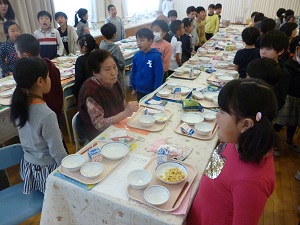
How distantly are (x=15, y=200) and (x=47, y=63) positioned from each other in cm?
123

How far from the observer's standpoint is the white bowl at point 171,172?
1.13m

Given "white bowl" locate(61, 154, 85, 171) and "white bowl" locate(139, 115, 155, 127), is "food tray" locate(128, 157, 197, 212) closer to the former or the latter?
"white bowl" locate(61, 154, 85, 171)

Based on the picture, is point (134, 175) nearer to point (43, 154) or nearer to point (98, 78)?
point (43, 154)

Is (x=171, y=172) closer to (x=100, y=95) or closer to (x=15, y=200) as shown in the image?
(x=100, y=95)

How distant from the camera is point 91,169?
1213mm

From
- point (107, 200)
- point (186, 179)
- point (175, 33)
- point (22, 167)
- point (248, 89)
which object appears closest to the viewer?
point (248, 89)

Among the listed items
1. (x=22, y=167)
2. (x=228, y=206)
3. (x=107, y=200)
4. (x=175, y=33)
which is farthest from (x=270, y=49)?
(x=22, y=167)

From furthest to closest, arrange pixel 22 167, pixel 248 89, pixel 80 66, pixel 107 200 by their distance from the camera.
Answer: pixel 80 66
pixel 22 167
pixel 107 200
pixel 248 89

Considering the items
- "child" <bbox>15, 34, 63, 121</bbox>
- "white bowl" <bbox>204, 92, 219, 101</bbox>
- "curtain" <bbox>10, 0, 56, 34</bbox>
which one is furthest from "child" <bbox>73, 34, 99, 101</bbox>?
"curtain" <bbox>10, 0, 56, 34</bbox>

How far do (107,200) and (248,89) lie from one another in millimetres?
752

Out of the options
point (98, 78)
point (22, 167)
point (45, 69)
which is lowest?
point (22, 167)

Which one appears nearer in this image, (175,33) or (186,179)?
(186,179)

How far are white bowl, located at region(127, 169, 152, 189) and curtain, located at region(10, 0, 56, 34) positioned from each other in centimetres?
434

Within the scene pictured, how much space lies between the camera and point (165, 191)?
42.2 inches
